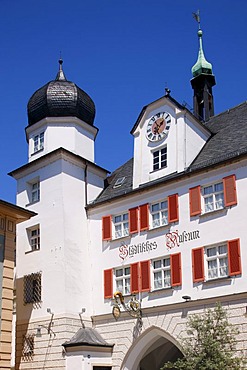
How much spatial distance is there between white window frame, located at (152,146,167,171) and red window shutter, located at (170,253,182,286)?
13.9 feet

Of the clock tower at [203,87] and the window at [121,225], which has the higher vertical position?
the clock tower at [203,87]

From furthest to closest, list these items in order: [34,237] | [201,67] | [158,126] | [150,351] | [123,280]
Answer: [201,67] < [34,237] < [158,126] < [150,351] < [123,280]

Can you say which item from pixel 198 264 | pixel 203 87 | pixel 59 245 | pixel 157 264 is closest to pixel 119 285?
pixel 157 264

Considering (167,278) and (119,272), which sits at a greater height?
(119,272)

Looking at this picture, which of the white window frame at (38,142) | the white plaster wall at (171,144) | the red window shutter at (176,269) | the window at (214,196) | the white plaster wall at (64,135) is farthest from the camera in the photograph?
the white window frame at (38,142)

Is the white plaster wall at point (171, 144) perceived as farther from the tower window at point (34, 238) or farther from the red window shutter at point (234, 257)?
the tower window at point (34, 238)

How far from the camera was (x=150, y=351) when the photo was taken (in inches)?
1073

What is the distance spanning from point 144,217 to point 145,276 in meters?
2.52

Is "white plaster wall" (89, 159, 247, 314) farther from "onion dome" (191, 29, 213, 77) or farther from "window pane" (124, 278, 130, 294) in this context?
"onion dome" (191, 29, 213, 77)

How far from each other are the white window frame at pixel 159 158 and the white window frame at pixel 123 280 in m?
4.58

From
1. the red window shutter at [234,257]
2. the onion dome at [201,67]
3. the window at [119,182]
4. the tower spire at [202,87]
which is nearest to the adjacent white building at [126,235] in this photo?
the red window shutter at [234,257]

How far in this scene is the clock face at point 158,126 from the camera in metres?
27.5

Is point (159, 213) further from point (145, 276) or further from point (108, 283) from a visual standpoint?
point (108, 283)

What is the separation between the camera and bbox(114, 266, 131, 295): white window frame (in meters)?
26.6
